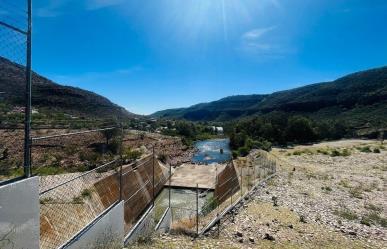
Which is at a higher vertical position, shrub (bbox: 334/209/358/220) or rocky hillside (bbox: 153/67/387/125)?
rocky hillside (bbox: 153/67/387/125)

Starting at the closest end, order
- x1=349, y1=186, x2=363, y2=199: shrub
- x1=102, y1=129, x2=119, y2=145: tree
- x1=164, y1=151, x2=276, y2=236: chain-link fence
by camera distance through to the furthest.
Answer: x1=102, y1=129, x2=119, y2=145: tree → x1=164, y1=151, x2=276, y2=236: chain-link fence → x1=349, y1=186, x2=363, y2=199: shrub

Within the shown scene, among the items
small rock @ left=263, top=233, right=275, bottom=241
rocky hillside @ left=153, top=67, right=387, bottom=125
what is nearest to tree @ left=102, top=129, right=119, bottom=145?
small rock @ left=263, top=233, right=275, bottom=241

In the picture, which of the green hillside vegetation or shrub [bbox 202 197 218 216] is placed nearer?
the green hillside vegetation

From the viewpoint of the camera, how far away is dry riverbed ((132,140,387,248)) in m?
15.1

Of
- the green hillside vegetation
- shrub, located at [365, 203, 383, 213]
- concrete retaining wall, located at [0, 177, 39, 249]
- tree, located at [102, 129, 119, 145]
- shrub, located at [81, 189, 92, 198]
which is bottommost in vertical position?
→ shrub, located at [365, 203, 383, 213]

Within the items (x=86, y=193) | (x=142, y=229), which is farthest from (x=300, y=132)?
(x=142, y=229)

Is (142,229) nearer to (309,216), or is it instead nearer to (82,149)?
(82,149)

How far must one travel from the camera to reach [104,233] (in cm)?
1009

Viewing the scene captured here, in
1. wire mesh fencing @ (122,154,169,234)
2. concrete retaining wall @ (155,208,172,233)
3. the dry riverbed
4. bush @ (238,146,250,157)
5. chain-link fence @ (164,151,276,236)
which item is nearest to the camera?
the dry riverbed

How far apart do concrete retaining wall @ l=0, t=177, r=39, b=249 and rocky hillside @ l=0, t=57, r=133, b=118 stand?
171cm

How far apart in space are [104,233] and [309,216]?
14.4m

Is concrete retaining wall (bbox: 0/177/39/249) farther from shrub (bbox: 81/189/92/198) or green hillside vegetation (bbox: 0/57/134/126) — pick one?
shrub (bbox: 81/189/92/198)

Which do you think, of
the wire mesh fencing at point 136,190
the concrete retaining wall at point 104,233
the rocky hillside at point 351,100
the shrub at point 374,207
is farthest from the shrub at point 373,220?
the rocky hillside at point 351,100

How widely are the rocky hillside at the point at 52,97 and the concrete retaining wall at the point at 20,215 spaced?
171 centimetres
